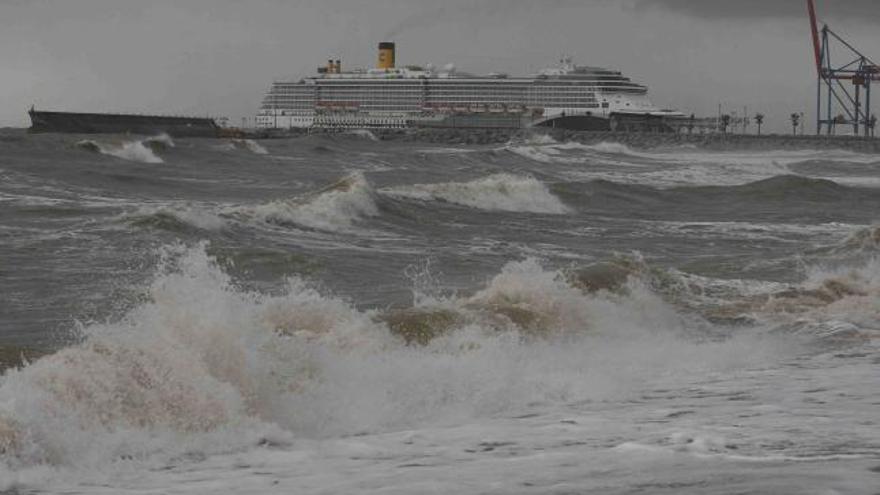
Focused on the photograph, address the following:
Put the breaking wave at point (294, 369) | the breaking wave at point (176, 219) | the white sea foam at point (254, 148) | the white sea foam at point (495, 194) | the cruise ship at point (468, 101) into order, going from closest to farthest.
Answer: the breaking wave at point (294, 369) → the breaking wave at point (176, 219) → the white sea foam at point (495, 194) → the white sea foam at point (254, 148) → the cruise ship at point (468, 101)

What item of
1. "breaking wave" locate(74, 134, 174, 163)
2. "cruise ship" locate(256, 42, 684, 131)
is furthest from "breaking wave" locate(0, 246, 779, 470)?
"cruise ship" locate(256, 42, 684, 131)

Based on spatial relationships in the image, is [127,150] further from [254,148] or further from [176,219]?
[176,219]

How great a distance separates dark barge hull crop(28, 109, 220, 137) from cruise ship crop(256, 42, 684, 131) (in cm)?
2397

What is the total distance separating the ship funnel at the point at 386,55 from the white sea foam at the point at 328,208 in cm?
8450

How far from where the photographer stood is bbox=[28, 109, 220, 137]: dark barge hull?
70.2 meters

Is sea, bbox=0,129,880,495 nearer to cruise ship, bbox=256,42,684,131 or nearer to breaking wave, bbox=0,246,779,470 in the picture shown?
breaking wave, bbox=0,246,779,470

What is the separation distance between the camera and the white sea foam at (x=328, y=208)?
21.3 metres

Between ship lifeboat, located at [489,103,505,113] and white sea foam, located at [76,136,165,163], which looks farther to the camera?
ship lifeboat, located at [489,103,505,113]

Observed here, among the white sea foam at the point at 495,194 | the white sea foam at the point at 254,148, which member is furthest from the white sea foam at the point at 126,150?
the white sea foam at the point at 495,194

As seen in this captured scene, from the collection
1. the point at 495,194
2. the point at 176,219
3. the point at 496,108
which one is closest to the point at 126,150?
the point at 495,194

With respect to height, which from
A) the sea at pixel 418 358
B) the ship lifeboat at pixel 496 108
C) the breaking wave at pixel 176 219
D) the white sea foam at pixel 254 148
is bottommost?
the sea at pixel 418 358

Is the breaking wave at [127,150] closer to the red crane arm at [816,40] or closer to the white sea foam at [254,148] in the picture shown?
the white sea foam at [254,148]

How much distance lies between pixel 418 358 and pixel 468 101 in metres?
93.6

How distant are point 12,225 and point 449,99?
84.9 m
